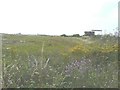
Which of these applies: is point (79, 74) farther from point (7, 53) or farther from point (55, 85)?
point (7, 53)

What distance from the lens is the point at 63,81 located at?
7.25m

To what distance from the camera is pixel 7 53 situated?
9047 mm

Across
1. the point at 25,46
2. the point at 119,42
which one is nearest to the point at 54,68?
the point at 119,42

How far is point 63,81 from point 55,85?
259 millimetres

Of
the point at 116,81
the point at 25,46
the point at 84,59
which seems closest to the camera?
the point at 116,81

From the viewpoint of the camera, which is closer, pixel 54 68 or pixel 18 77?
pixel 18 77

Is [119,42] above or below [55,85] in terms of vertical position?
above

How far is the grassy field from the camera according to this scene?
721cm

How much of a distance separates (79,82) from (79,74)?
0.88 ft

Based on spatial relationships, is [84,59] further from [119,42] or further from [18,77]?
[18,77]

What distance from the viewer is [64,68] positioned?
8031 millimetres

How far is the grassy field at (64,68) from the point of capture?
23.7 ft

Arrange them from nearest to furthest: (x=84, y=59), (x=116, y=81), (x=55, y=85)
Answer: (x=55, y=85), (x=116, y=81), (x=84, y=59)

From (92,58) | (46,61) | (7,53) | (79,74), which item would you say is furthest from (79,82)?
(7,53)
